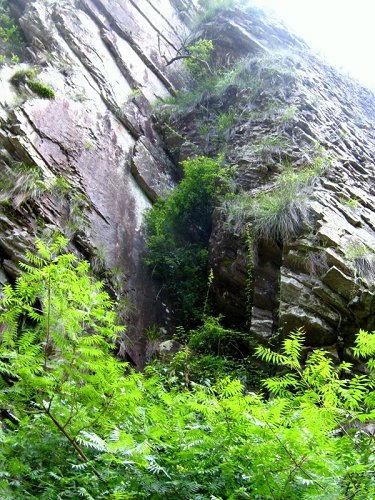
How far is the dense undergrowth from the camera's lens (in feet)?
7.29

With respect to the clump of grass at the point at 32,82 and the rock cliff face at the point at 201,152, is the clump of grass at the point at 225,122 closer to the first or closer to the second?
the rock cliff face at the point at 201,152

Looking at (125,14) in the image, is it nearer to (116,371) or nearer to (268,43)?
(268,43)

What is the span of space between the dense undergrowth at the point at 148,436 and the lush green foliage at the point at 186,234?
5.14 meters

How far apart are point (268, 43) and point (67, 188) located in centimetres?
837

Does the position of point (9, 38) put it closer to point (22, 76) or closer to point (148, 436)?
point (22, 76)

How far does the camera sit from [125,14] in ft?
46.3

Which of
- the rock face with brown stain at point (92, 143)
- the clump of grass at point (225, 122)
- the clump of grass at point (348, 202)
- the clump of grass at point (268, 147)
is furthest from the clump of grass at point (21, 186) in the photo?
the clump of grass at point (348, 202)

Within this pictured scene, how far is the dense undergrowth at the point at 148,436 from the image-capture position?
7.29ft

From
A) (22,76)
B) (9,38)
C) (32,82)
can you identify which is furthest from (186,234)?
(9,38)

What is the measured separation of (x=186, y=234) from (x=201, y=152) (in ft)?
7.98

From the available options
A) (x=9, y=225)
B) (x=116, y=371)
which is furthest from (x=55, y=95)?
(x=116, y=371)

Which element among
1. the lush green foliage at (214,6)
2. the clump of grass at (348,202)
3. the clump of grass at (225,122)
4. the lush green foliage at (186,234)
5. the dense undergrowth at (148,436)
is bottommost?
the lush green foliage at (186,234)

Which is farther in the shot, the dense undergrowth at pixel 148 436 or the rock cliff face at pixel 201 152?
the rock cliff face at pixel 201 152

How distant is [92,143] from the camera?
953 cm
